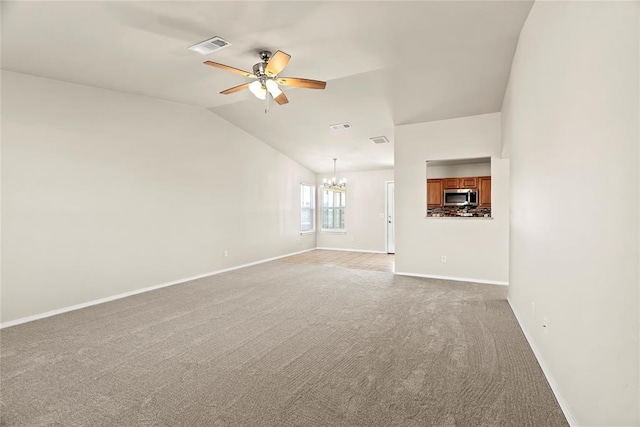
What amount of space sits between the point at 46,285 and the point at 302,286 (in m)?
3.32

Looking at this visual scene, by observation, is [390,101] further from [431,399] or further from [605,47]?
[431,399]

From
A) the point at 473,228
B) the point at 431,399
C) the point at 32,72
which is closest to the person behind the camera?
the point at 431,399

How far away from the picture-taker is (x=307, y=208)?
9.74 metres

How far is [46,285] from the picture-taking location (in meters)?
3.84

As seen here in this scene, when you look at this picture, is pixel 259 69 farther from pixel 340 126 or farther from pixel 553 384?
pixel 553 384

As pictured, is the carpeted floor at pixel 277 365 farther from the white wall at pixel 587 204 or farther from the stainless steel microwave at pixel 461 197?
the stainless steel microwave at pixel 461 197

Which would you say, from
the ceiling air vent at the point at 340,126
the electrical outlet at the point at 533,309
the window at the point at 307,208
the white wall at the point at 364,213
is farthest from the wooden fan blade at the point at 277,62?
the white wall at the point at 364,213

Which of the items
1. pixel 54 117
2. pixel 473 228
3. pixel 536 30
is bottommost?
pixel 473 228

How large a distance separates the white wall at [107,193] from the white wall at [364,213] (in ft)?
12.0

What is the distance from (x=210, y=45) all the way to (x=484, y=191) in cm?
516

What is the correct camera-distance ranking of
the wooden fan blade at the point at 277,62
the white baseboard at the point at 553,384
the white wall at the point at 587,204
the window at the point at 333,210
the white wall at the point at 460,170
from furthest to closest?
the window at the point at 333,210 < the white wall at the point at 460,170 < the wooden fan blade at the point at 277,62 < the white baseboard at the point at 553,384 < the white wall at the point at 587,204

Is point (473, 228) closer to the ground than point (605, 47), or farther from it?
closer to the ground

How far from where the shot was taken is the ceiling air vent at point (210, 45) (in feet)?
10.7

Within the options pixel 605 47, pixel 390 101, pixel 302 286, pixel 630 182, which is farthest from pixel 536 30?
pixel 302 286
